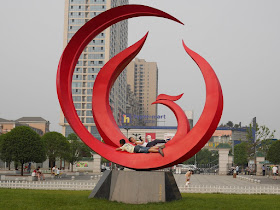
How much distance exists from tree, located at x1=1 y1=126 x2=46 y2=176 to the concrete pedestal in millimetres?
19947

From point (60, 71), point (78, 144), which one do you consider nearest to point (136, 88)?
point (78, 144)

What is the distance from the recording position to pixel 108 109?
14.4 metres

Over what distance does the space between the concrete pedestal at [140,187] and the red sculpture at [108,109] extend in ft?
1.24

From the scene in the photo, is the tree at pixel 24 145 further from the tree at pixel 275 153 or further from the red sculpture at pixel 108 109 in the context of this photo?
the tree at pixel 275 153

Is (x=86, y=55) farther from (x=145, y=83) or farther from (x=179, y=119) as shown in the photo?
(x=145, y=83)

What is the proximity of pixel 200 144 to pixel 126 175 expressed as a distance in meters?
2.72

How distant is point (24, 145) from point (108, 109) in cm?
1894

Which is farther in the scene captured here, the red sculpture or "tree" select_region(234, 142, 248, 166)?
"tree" select_region(234, 142, 248, 166)

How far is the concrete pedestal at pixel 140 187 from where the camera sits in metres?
12.3

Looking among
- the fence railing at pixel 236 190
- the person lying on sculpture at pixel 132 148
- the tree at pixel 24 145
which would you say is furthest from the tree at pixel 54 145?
the person lying on sculpture at pixel 132 148

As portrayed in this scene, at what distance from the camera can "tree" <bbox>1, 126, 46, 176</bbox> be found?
101ft

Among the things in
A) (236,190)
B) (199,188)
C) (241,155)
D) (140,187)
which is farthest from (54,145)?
(241,155)

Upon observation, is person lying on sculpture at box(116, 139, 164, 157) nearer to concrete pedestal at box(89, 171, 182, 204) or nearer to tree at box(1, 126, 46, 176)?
concrete pedestal at box(89, 171, 182, 204)

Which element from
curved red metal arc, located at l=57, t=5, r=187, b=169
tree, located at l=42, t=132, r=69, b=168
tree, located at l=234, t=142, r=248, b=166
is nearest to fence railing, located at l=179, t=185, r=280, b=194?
curved red metal arc, located at l=57, t=5, r=187, b=169
